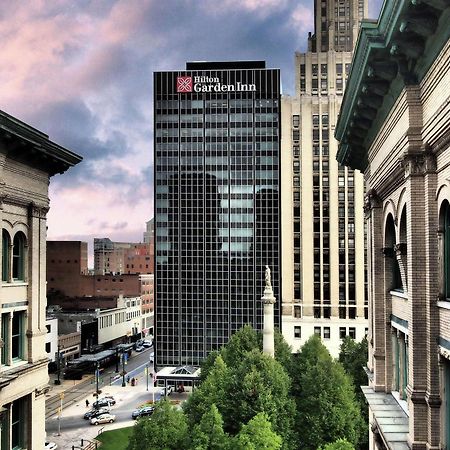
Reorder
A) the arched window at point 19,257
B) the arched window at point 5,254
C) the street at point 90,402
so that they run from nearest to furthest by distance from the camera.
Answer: the arched window at point 5,254 → the arched window at point 19,257 → the street at point 90,402

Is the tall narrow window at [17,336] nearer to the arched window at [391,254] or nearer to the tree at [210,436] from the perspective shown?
the tree at [210,436]

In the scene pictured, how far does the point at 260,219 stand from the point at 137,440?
58.1 metres

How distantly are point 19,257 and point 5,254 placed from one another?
125cm

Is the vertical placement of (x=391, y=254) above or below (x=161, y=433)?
above

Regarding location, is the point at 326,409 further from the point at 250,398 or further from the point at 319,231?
the point at 319,231

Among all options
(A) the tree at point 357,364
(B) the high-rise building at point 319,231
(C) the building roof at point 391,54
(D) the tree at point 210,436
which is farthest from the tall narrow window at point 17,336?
(B) the high-rise building at point 319,231

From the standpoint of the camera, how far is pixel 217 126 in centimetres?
8894

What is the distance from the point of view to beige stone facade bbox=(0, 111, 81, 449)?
2005cm

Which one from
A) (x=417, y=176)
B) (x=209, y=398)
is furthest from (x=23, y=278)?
(x=209, y=398)

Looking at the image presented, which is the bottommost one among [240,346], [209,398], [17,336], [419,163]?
[209,398]

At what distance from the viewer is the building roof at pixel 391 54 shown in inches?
403

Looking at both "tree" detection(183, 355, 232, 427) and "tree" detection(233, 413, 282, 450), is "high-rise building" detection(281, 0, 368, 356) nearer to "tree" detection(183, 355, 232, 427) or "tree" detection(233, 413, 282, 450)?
"tree" detection(183, 355, 232, 427)

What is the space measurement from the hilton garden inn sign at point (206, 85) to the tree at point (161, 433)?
212 feet

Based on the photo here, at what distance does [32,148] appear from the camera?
68.4ft
